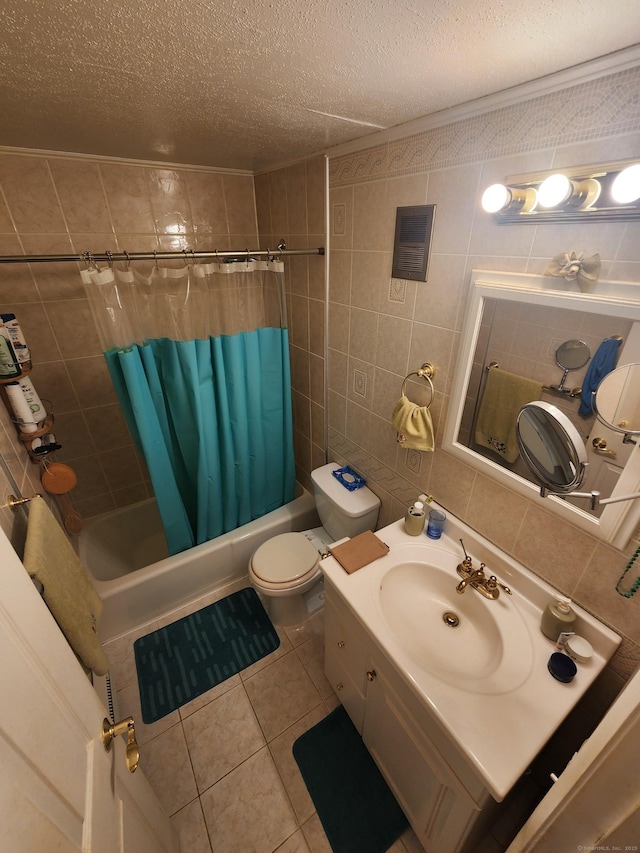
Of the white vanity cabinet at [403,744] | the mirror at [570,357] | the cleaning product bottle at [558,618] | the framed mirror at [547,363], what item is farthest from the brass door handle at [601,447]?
the white vanity cabinet at [403,744]

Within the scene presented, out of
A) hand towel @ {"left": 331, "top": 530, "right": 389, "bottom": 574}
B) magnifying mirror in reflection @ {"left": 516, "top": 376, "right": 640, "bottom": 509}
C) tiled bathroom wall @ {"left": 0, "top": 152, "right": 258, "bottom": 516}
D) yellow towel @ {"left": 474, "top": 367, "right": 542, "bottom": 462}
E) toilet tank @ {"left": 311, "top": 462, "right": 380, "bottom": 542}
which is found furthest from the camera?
toilet tank @ {"left": 311, "top": 462, "right": 380, "bottom": 542}

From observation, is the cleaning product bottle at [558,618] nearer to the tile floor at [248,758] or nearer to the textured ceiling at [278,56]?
the tile floor at [248,758]

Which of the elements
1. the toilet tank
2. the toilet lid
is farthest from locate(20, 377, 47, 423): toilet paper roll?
the toilet tank

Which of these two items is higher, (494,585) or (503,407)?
(503,407)

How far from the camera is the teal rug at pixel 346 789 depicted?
4.08ft

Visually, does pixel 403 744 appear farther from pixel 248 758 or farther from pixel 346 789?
pixel 248 758

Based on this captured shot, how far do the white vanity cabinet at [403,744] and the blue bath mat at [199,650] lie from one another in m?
0.55

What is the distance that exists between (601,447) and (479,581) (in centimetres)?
Result: 58

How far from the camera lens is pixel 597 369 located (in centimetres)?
87

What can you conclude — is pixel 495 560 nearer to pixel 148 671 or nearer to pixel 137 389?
pixel 137 389

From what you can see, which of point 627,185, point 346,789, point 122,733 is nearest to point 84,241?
point 122,733

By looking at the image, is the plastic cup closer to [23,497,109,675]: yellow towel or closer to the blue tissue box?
the blue tissue box

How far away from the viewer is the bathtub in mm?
1807

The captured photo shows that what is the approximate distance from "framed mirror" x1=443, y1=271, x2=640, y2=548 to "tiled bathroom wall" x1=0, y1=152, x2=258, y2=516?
1.61 meters
